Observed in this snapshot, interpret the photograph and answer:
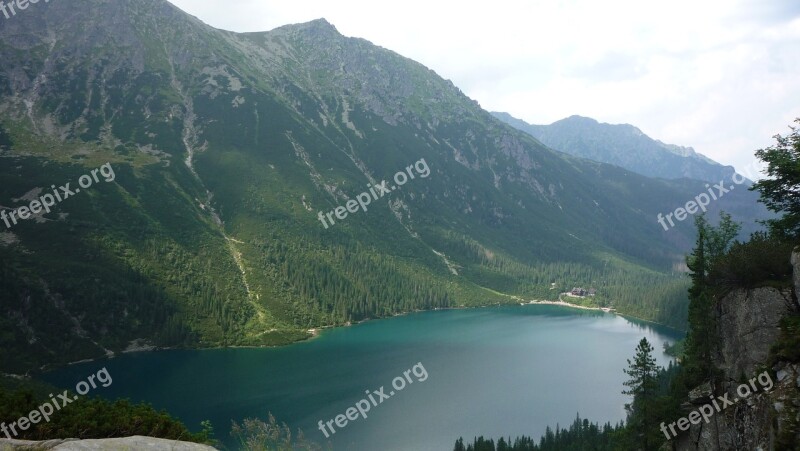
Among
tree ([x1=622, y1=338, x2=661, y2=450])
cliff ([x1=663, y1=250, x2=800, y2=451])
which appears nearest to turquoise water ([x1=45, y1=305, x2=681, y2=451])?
tree ([x1=622, y1=338, x2=661, y2=450])

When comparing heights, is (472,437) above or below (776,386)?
below

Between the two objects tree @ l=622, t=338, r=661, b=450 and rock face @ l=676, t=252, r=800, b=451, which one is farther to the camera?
tree @ l=622, t=338, r=661, b=450

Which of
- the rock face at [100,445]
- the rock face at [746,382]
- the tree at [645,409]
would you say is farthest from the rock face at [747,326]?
the rock face at [100,445]

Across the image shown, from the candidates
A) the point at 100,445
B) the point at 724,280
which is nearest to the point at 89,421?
the point at 100,445

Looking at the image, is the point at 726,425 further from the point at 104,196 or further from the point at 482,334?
the point at 104,196

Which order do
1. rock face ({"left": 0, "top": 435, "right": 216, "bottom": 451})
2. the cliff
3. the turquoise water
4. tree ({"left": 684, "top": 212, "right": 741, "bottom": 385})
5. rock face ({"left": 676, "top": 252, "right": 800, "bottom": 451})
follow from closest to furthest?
rock face ({"left": 0, "top": 435, "right": 216, "bottom": 451}) < the cliff < rock face ({"left": 676, "top": 252, "right": 800, "bottom": 451}) < tree ({"left": 684, "top": 212, "right": 741, "bottom": 385}) < the turquoise water

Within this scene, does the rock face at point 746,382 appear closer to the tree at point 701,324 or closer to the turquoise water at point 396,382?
the tree at point 701,324

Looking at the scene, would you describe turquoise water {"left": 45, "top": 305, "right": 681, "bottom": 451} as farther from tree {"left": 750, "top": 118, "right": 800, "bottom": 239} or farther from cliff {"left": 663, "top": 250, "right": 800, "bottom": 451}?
tree {"left": 750, "top": 118, "right": 800, "bottom": 239}

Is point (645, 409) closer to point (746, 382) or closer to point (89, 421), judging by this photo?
point (746, 382)

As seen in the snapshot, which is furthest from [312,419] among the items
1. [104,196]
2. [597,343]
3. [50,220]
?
[104,196]
